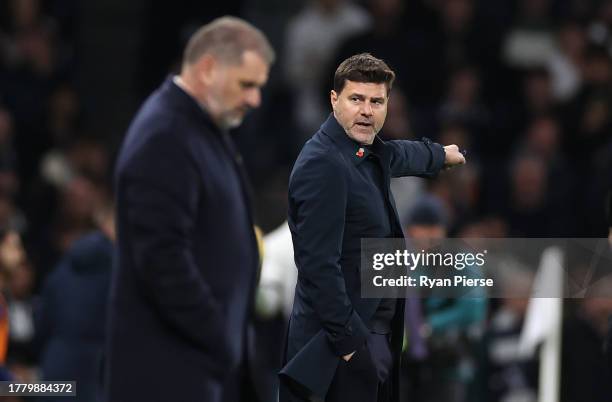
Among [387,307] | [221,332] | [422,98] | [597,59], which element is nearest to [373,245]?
[387,307]

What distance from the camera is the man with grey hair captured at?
4.21 meters

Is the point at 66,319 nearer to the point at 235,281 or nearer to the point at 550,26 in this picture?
the point at 235,281

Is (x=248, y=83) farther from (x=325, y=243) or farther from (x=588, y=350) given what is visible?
(x=588, y=350)

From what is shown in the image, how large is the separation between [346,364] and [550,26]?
27.6ft

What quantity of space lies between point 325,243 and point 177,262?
25.8 inches

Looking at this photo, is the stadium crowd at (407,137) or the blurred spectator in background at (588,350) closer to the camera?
the blurred spectator in background at (588,350)

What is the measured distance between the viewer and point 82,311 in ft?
23.7

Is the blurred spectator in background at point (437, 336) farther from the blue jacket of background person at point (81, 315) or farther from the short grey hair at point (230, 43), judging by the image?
the blue jacket of background person at point (81, 315)

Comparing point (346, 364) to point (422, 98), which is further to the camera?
point (422, 98)

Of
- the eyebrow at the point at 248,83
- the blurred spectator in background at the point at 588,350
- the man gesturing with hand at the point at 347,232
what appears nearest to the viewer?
the man gesturing with hand at the point at 347,232

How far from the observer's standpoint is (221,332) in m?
4.27

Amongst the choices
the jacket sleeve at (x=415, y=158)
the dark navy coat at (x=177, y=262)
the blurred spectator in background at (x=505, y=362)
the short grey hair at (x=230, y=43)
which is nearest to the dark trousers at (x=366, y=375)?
the jacket sleeve at (x=415, y=158)

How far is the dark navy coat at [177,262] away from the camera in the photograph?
165 inches

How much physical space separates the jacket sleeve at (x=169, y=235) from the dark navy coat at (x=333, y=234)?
18.9 inches
